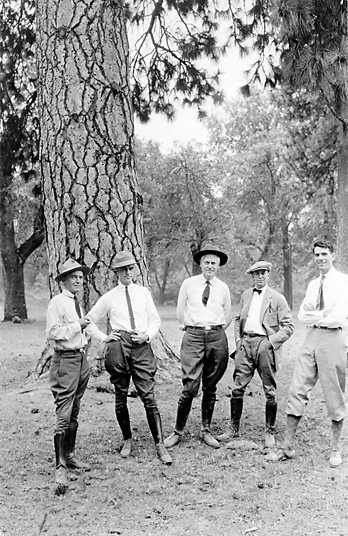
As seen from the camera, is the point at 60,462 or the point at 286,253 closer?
the point at 60,462

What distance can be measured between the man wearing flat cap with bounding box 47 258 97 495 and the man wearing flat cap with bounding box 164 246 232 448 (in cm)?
106

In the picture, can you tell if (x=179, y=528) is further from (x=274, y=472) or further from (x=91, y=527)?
(x=274, y=472)

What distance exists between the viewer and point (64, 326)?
4820mm

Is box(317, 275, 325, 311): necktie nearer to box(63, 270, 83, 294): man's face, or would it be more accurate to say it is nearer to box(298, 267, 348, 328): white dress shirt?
box(298, 267, 348, 328): white dress shirt

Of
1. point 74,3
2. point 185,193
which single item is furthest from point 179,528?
point 185,193

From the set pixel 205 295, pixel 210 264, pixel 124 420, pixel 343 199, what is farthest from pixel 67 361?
pixel 343 199

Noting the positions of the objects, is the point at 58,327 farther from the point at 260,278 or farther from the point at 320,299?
the point at 320,299

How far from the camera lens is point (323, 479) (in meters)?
4.80

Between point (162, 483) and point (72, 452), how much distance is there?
843 mm

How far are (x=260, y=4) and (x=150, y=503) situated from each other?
7958mm

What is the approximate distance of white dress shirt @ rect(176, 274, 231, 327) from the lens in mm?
5633

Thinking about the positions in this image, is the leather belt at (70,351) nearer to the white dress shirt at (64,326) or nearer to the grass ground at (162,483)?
the white dress shirt at (64,326)

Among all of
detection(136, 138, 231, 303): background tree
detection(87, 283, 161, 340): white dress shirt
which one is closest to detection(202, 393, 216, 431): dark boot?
detection(87, 283, 161, 340): white dress shirt

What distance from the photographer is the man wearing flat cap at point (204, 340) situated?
555cm
